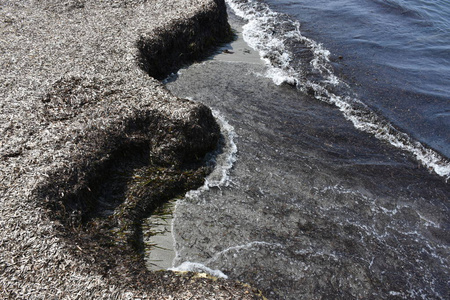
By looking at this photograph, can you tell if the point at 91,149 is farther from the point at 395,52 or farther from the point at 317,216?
the point at 395,52

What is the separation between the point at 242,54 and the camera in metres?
12.2

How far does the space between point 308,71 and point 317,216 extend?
6.38 metres

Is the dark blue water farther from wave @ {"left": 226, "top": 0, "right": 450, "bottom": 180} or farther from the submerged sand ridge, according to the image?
the submerged sand ridge

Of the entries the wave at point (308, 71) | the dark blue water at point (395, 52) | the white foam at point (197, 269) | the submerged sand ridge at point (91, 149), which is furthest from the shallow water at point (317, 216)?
the dark blue water at point (395, 52)

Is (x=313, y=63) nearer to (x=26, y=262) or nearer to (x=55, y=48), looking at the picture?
(x=55, y=48)

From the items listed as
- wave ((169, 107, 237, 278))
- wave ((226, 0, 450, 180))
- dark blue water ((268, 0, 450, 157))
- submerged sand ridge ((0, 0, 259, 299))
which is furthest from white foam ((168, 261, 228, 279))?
dark blue water ((268, 0, 450, 157))

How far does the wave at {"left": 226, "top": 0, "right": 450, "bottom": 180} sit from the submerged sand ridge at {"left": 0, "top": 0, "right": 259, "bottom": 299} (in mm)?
3126

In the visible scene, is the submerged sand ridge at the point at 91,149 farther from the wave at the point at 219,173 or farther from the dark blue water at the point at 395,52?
the dark blue water at the point at 395,52

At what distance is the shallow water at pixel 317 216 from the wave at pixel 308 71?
0.38 m

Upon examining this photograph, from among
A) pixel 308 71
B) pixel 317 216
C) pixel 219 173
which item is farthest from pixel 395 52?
pixel 219 173

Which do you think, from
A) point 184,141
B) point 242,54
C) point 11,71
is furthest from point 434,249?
point 11,71

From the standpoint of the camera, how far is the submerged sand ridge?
479cm

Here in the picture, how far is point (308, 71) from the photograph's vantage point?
11469 mm

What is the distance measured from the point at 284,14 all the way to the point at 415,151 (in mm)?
9871
